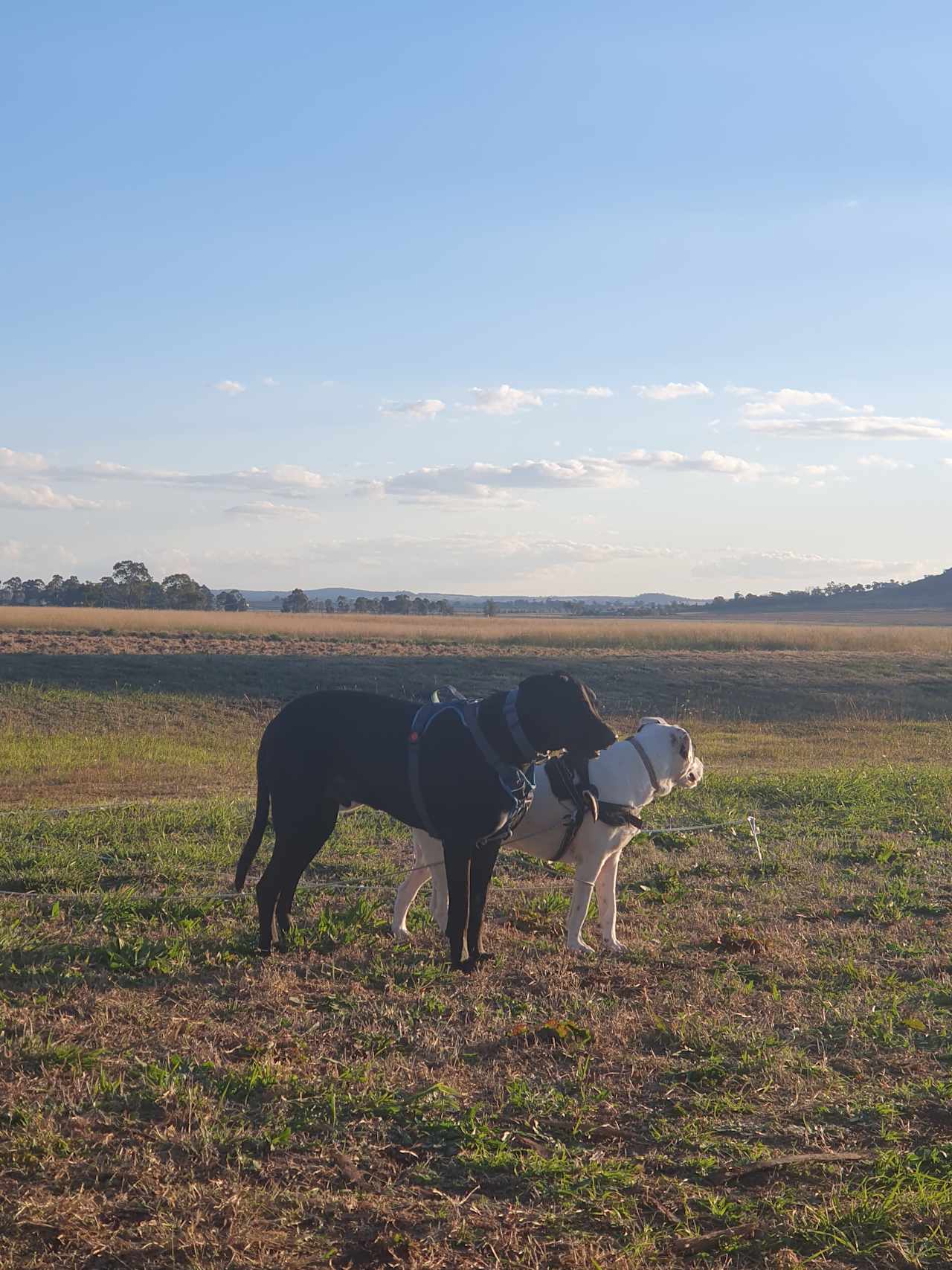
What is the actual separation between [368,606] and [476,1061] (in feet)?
354

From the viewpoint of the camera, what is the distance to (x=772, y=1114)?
4.57m

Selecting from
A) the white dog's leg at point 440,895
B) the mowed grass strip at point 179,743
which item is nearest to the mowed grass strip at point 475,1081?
the white dog's leg at point 440,895

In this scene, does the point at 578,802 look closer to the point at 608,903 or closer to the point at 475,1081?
the point at 608,903

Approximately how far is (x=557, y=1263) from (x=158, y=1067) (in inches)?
76.7

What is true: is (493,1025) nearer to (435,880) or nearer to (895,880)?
(435,880)

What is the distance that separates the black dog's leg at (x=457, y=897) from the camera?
6.41 meters

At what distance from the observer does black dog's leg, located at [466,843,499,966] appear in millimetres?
6547

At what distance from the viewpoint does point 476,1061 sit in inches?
200

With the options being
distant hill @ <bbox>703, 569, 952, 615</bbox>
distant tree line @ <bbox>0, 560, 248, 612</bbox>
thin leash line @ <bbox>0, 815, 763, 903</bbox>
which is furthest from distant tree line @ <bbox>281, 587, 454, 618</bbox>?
thin leash line @ <bbox>0, 815, 763, 903</bbox>

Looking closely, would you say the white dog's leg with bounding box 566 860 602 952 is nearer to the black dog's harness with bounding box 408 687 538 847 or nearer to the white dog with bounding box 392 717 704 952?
the white dog with bounding box 392 717 704 952

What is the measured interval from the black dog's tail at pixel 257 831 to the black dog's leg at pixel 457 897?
3.79 feet

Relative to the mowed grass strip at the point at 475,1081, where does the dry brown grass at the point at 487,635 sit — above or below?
above

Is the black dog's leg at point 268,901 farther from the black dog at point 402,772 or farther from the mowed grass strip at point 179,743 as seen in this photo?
the mowed grass strip at point 179,743

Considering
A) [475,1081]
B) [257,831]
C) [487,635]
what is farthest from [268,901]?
[487,635]
